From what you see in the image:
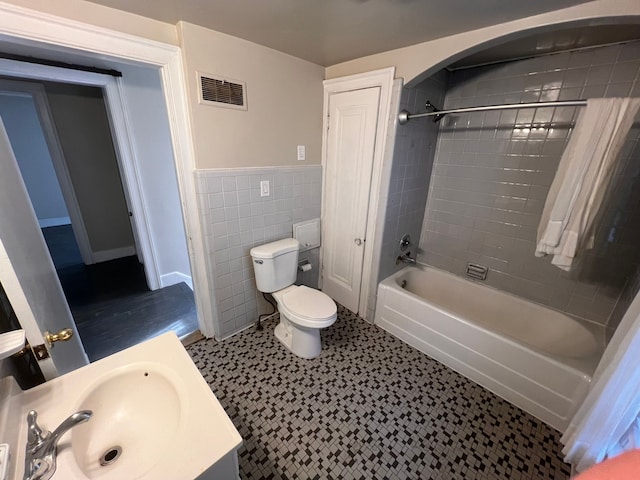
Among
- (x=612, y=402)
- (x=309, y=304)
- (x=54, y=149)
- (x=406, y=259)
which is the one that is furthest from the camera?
(x=54, y=149)

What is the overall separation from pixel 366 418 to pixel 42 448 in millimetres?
1378

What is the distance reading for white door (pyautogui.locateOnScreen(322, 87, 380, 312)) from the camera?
75.0 inches

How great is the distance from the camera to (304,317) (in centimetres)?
176

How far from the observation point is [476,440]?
138cm

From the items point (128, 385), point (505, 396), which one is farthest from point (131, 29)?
point (505, 396)

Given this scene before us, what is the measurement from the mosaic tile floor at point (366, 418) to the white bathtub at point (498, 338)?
4.1 inches

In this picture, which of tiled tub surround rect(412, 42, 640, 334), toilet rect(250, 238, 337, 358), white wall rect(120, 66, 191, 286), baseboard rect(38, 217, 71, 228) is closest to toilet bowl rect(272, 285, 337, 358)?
toilet rect(250, 238, 337, 358)

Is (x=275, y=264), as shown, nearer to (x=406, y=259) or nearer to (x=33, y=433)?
(x=406, y=259)

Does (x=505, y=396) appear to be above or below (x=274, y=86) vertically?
below

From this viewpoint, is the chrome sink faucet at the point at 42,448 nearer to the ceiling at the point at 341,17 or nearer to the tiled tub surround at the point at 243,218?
the tiled tub surround at the point at 243,218

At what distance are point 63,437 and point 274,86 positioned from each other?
1983 millimetres

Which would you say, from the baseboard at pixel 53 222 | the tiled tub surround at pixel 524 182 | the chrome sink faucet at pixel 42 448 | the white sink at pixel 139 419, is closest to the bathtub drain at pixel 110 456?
the white sink at pixel 139 419

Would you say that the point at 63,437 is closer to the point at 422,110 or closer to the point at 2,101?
the point at 422,110

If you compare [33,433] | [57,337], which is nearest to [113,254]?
[57,337]
